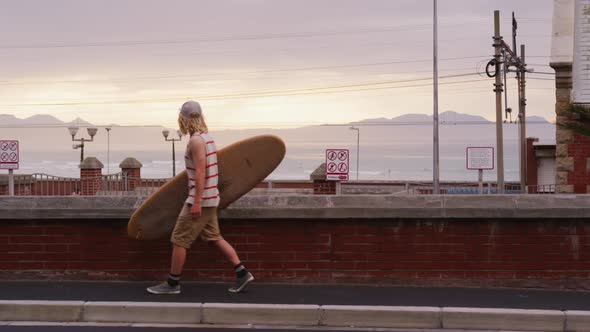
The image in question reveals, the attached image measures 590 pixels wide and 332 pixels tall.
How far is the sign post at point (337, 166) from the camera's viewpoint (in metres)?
26.3

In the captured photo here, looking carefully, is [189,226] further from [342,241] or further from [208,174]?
[342,241]

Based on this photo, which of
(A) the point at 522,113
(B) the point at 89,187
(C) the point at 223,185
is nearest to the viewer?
(C) the point at 223,185

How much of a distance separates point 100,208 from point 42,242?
2.38 ft

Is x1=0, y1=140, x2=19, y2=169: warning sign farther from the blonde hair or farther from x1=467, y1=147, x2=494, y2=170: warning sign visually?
the blonde hair

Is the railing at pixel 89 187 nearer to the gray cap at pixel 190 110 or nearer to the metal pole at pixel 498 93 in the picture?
the metal pole at pixel 498 93

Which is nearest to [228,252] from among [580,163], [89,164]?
[580,163]

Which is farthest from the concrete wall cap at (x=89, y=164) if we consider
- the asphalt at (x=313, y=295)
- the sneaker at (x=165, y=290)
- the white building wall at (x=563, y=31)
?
the sneaker at (x=165, y=290)

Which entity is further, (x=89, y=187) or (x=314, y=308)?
(x=89, y=187)

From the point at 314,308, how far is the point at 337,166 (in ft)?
66.9

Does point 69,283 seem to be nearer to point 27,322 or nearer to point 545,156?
point 27,322

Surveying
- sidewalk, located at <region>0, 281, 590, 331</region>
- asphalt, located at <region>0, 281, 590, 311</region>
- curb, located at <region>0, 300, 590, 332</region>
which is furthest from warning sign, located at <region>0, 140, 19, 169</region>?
curb, located at <region>0, 300, 590, 332</region>

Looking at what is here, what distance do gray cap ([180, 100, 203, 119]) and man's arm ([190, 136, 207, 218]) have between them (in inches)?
10.2

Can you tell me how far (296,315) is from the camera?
6.82 m

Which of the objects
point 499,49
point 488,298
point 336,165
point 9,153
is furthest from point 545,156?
point 488,298
